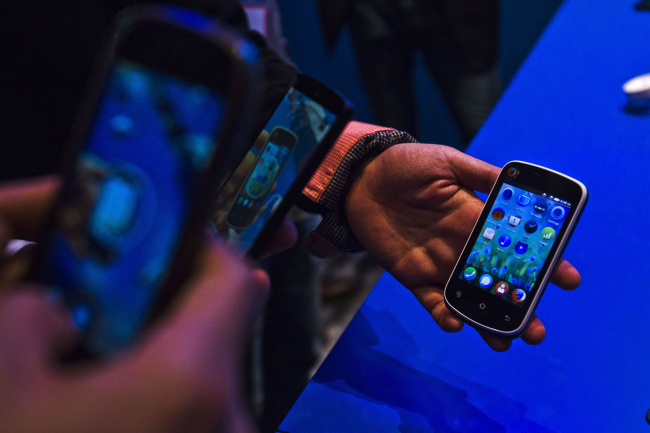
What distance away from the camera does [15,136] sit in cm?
68

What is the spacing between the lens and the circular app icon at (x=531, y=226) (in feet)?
1.90

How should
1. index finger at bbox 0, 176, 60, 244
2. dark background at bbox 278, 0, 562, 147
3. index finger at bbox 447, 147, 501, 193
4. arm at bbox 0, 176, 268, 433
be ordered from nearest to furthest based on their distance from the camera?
arm at bbox 0, 176, 268, 433 → index finger at bbox 0, 176, 60, 244 → index finger at bbox 447, 147, 501, 193 → dark background at bbox 278, 0, 562, 147

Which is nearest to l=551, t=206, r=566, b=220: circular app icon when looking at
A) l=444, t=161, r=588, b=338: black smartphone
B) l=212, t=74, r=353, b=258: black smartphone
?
l=444, t=161, r=588, b=338: black smartphone

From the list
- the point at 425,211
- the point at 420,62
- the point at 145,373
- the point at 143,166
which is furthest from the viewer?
the point at 420,62

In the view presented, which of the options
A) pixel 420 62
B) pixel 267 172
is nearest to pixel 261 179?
pixel 267 172

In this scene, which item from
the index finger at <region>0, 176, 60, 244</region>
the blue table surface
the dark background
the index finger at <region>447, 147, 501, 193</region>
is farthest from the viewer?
the dark background

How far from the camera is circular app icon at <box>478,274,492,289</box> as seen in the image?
1.93ft

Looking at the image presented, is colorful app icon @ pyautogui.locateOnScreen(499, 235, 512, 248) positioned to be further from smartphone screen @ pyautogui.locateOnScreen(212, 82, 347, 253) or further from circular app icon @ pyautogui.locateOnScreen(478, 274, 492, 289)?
smartphone screen @ pyautogui.locateOnScreen(212, 82, 347, 253)

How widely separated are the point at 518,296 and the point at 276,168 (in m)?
0.31

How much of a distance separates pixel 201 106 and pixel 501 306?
405mm

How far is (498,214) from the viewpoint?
1.98ft

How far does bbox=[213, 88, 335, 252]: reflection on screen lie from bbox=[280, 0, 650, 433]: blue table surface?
18 cm

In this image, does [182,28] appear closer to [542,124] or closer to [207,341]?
[207,341]

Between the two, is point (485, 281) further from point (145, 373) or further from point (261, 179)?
point (145, 373)
